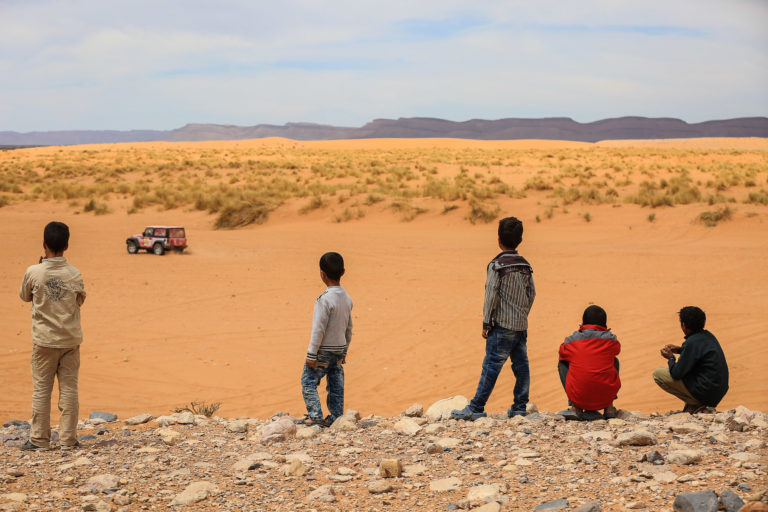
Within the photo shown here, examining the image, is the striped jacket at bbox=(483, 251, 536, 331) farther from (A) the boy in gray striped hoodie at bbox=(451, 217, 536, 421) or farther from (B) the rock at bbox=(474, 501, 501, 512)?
(B) the rock at bbox=(474, 501, 501, 512)

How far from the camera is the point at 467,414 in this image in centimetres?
589

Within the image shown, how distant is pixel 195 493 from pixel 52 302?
190 centimetres

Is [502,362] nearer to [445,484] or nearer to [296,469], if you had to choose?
[445,484]

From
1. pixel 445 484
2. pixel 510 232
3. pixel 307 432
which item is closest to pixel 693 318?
pixel 510 232

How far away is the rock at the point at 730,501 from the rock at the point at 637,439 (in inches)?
45.3

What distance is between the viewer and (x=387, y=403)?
8328 mm

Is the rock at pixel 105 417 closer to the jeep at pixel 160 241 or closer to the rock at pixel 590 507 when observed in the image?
the rock at pixel 590 507

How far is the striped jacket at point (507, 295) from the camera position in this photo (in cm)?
571

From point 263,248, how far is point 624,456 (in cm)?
1646

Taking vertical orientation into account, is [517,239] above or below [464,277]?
above

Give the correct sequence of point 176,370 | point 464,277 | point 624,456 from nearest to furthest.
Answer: point 624,456 → point 176,370 → point 464,277

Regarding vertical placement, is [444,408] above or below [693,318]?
below

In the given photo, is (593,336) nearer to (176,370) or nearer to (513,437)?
(513,437)

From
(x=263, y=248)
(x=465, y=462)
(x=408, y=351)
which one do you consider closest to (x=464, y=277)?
(x=408, y=351)
